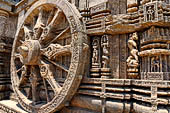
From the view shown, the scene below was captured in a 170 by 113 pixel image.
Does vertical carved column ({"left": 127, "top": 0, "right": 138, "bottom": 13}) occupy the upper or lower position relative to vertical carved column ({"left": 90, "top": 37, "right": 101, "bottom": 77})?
upper

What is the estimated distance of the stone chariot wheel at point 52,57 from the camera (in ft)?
14.8

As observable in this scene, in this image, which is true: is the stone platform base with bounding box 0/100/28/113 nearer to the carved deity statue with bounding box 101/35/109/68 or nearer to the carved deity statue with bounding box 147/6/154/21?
the carved deity statue with bounding box 101/35/109/68

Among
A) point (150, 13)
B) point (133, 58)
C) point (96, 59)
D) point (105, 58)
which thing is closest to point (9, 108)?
point (96, 59)

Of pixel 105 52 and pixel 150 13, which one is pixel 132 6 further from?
pixel 105 52

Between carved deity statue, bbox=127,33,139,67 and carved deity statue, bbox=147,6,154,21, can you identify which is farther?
carved deity statue, bbox=127,33,139,67

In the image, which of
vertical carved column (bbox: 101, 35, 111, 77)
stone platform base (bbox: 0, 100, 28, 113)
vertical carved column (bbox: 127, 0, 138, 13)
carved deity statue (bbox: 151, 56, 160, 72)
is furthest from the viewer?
stone platform base (bbox: 0, 100, 28, 113)

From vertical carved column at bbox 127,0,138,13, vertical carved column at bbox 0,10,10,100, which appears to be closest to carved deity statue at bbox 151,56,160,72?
vertical carved column at bbox 127,0,138,13

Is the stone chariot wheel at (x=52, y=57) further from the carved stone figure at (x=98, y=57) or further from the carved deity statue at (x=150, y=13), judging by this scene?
the carved deity statue at (x=150, y=13)

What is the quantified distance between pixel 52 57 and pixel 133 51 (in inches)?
114

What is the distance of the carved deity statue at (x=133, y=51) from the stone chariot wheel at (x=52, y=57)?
1.40 m

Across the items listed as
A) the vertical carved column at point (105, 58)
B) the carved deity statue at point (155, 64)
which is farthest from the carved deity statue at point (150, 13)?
the vertical carved column at point (105, 58)

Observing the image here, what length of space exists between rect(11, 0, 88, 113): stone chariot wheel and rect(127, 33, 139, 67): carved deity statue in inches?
55.2

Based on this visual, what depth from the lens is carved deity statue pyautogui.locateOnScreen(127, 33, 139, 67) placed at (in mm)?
3943

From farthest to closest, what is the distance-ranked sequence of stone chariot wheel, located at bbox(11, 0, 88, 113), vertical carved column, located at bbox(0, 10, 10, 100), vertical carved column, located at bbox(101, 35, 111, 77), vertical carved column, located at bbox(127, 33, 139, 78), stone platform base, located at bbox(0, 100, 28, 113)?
1. vertical carved column, located at bbox(0, 10, 10, 100)
2. stone platform base, located at bbox(0, 100, 28, 113)
3. stone chariot wheel, located at bbox(11, 0, 88, 113)
4. vertical carved column, located at bbox(101, 35, 111, 77)
5. vertical carved column, located at bbox(127, 33, 139, 78)
